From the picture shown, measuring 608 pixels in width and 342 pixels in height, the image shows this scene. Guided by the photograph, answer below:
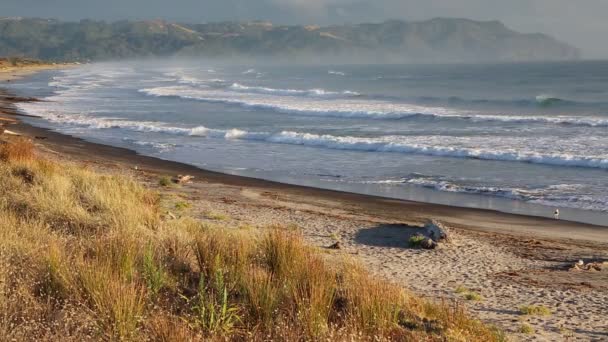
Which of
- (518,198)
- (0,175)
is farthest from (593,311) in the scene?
(0,175)

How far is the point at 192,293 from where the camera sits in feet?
22.6

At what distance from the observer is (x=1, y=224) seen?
816cm

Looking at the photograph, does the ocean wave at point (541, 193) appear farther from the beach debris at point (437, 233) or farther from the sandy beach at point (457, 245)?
the beach debris at point (437, 233)

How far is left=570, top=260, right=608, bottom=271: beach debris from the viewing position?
10.6 meters

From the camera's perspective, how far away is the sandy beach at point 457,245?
8.44 metres

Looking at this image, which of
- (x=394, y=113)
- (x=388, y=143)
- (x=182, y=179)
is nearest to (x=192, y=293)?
(x=182, y=179)

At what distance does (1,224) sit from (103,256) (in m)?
1.94

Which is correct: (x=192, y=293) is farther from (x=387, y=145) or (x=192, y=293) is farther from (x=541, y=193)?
(x=387, y=145)

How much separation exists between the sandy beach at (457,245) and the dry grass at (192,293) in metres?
1.38

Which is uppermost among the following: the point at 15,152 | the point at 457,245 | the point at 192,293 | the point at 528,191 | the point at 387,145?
the point at 15,152

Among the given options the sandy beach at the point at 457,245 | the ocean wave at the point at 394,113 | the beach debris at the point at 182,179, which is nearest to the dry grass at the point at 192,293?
the sandy beach at the point at 457,245

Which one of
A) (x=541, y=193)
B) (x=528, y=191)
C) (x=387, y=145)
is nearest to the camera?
(x=541, y=193)

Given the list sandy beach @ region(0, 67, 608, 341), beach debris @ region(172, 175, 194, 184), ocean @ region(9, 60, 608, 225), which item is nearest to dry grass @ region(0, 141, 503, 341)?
sandy beach @ region(0, 67, 608, 341)

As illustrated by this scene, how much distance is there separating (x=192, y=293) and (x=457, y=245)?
6573 mm
